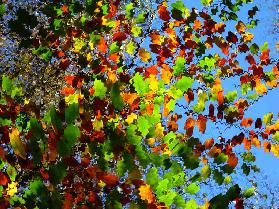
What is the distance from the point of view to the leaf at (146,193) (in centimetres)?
303

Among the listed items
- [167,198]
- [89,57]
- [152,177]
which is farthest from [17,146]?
[89,57]

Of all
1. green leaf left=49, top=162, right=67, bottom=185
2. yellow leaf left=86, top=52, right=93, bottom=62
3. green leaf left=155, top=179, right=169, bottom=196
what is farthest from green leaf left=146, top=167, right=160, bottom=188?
yellow leaf left=86, top=52, right=93, bottom=62

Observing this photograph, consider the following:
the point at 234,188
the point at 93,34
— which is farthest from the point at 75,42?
the point at 234,188

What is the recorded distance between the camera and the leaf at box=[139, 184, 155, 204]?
9.93 feet

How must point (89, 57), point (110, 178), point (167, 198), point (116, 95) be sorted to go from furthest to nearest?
1. point (89, 57)
2. point (167, 198)
3. point (110, 178)
4. point (116, 95)

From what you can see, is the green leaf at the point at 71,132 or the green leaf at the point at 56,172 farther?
the green leaf at the point at 56,172

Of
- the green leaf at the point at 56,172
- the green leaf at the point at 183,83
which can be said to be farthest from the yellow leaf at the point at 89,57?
the green leaf at the point at 56,172

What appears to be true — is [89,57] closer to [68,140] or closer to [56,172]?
[56,172]

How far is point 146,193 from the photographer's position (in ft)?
10.3

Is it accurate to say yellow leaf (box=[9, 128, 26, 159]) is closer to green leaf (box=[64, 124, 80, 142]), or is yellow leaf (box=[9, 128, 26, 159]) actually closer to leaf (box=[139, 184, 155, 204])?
green leaf (box=[64, 124, 80, 142])

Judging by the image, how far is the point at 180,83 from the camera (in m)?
4.57

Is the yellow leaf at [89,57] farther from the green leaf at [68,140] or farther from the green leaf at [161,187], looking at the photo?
the green leaf at [68,140]

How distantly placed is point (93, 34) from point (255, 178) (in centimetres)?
1474

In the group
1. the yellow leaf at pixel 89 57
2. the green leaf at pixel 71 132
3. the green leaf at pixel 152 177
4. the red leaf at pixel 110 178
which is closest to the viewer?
the green leaf at pixel 71 132
